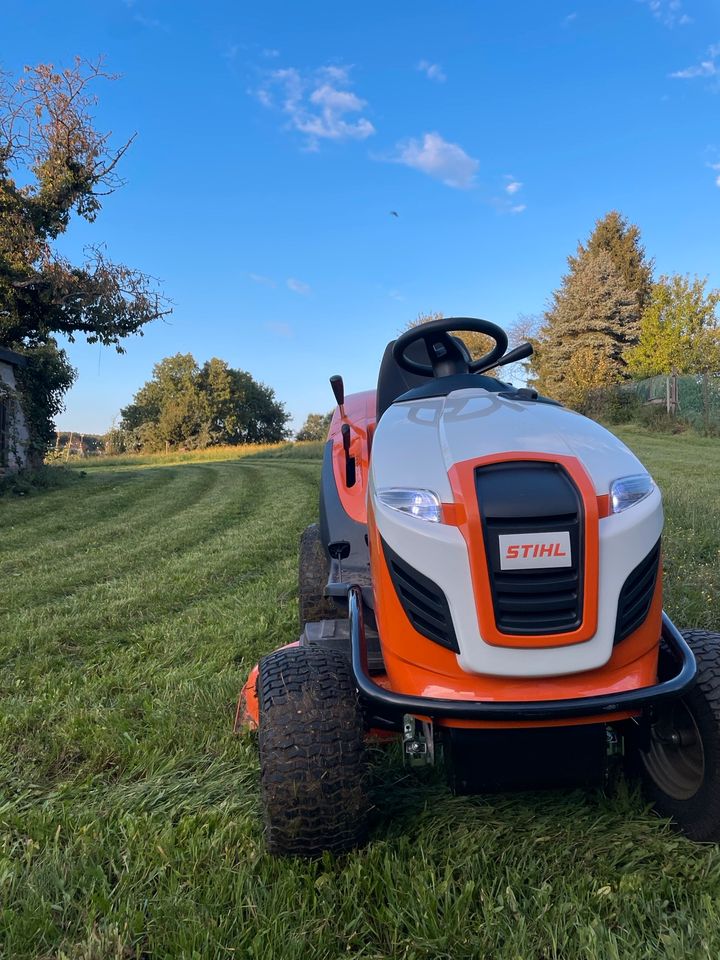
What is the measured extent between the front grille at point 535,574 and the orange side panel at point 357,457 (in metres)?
0.98

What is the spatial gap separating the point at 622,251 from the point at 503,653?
3869cm

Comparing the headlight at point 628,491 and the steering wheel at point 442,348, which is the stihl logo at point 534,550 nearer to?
the headlight at point 628,491

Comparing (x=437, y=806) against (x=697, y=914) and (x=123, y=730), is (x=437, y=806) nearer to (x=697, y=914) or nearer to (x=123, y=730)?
(x=697, y=914)

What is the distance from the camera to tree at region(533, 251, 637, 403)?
30031mm

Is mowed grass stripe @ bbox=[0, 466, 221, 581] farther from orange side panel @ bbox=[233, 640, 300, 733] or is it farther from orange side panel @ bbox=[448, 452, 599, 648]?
orange side panel @ bbox=[448, 452, 599, 648]

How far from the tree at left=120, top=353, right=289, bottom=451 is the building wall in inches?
1364

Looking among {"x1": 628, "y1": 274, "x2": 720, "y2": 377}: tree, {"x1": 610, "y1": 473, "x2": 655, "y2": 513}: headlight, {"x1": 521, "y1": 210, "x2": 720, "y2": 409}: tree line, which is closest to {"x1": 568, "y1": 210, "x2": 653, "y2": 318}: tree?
{"x1": 521, "y1": 210, "x2": 720, "y2": 409}: tree line

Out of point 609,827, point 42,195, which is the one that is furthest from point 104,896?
point 42,195

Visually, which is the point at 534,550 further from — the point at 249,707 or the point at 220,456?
the point at 220,456

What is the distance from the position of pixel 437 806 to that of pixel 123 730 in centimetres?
131

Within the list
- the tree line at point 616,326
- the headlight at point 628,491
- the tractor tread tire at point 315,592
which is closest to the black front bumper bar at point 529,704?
the headlight at point 628,491

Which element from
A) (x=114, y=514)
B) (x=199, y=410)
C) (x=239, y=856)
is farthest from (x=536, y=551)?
(x=199, y=410)

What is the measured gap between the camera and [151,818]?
1988 millimetres

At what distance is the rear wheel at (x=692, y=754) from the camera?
5.61 ft
